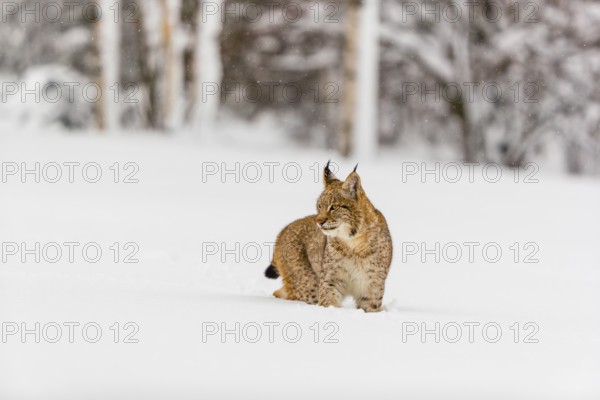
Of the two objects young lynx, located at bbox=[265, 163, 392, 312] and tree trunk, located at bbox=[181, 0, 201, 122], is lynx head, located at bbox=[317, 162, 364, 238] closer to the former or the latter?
young lynx, located at bbox=[265, 163, 392, 312]

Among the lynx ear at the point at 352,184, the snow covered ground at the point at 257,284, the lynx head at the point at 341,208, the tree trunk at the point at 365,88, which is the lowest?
the snow covered ground at the point at 257,284

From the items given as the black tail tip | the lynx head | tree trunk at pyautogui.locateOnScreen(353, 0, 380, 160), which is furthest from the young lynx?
tree trunk at pyautogui.locateOnScreen(353, 0, 380, 160)

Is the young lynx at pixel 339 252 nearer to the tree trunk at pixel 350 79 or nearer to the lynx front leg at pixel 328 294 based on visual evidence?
the lynx front leg at pixel 328 294

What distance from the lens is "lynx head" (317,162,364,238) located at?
6039 millimetres

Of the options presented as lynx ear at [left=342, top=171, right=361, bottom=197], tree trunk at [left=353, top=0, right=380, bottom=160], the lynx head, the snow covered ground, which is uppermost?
tree trunk at [left=353, top=0, right=380, bottom=160]

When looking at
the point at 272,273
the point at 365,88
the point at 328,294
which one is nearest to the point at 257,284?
the point at 272,273

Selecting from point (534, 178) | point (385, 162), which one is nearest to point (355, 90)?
point (385, 162)

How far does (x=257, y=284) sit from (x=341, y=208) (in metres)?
2.50

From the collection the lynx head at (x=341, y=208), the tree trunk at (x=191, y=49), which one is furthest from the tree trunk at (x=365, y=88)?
the lynx head at (x=341, y=208)

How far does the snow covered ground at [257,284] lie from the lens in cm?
473

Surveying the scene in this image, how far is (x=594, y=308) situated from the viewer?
8.20 m

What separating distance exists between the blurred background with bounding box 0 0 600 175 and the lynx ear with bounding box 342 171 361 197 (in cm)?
1177

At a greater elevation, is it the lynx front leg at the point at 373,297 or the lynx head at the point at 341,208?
the lynx head at the point at 341,208

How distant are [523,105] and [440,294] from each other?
15.9 metres
